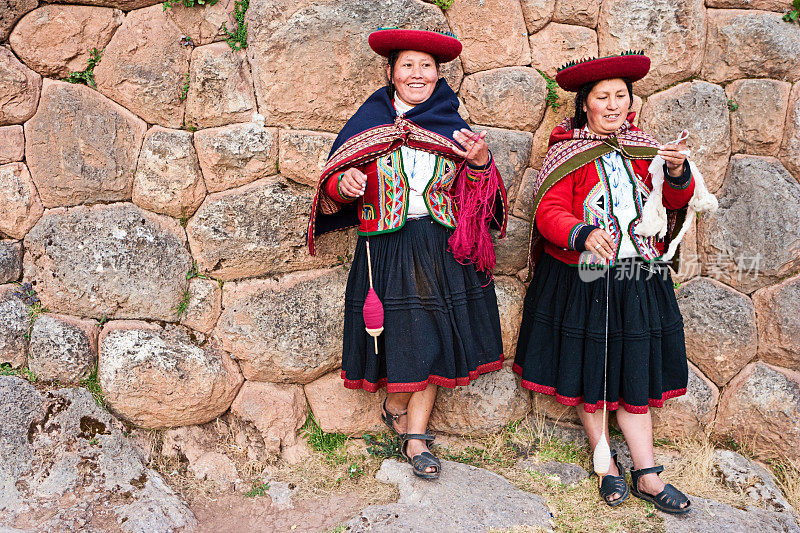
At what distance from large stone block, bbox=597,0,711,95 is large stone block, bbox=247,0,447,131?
0.88 metres

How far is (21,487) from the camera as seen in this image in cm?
255

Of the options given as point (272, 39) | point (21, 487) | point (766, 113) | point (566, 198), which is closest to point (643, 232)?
point (566, 198)

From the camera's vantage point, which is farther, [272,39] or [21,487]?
[272,39]

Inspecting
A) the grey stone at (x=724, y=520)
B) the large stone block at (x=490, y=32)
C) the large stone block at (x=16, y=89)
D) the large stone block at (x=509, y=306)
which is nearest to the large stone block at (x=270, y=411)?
the large stone block at (x=509, y=306)

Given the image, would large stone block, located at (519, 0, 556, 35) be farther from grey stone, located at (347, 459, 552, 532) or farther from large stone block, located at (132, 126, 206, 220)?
grey stone, located at (347, 459, 552, 532)

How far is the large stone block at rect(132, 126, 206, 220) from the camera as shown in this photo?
9.40 ft

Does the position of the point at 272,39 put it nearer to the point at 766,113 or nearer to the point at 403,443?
the point at 403,443

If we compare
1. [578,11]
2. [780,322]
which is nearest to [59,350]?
[578,11]

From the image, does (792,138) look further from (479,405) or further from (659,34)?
(479,405)

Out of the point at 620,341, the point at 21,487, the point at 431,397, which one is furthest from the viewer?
the point at 431,397

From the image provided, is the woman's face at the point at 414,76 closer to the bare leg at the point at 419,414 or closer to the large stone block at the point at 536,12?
the large stone block at the point at 536,12

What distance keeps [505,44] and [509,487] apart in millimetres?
2068

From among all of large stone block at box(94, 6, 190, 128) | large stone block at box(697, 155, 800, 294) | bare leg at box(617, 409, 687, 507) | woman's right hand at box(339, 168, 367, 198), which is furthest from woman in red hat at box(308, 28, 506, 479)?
large stone block at box(697, 155, 800, 294)

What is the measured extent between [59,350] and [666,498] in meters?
2.69
